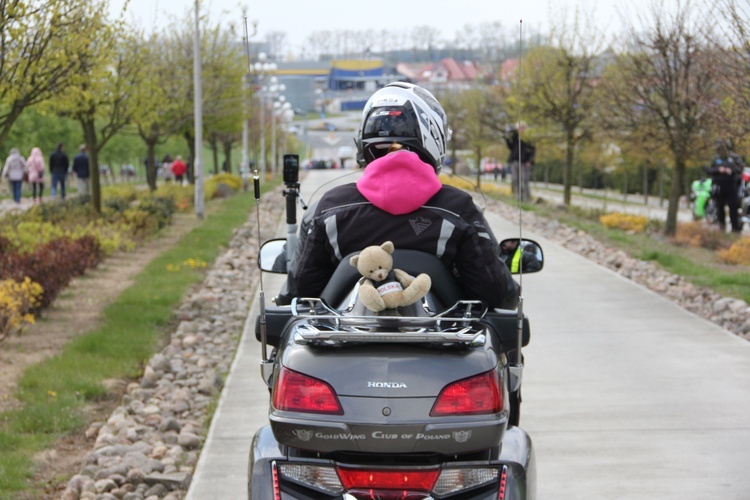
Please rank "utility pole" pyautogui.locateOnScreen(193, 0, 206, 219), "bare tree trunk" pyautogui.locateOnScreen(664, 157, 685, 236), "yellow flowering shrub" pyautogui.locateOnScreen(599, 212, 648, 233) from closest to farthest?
"bare tree trunk" pyautogui.locateOnScreen(664, 157, 685, 236)
"yellow flowering shrub" pyautogui.locateOnScreen(599, 212, 648, 233)
"utility pole" pyautogui.locateOnScreen(193, 0, 206, 219)

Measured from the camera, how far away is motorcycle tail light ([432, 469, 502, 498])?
330 centimetres

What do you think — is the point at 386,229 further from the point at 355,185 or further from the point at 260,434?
the point at 260,434

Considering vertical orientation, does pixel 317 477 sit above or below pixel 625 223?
above

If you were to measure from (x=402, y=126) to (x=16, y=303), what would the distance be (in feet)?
20.7

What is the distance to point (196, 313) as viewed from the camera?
12031 mm

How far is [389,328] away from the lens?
3385 millimetres

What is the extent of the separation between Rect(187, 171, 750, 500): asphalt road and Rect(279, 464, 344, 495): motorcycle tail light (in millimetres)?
2558

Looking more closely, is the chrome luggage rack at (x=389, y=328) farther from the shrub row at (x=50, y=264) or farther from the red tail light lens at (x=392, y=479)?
the shrub row at (x=50, y=264)

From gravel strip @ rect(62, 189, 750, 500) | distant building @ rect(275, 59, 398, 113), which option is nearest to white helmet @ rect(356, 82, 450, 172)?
gravel strip @ rect(62, 189, 750, 500)

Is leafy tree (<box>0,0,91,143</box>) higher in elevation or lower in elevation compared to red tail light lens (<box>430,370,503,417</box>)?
higher

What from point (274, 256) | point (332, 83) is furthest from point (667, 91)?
point (332, 83)

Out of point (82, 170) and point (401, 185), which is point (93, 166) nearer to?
point (82, 170)

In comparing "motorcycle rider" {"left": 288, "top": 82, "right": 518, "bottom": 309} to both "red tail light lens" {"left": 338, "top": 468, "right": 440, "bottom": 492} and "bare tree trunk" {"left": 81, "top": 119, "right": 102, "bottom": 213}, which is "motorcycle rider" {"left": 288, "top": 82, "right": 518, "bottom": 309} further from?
"bare tree trunk" {"left": 81, "top": 119, "right": 102, "bottom": 213}

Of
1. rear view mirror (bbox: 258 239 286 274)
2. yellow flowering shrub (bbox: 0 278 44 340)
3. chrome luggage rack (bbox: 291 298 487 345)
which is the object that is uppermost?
rear view mirror (bbox: 258 239 286 274)
